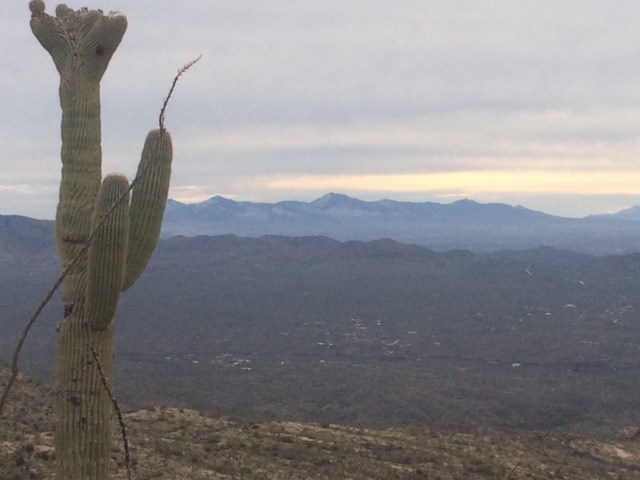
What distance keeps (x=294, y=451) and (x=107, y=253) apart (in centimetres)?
1092

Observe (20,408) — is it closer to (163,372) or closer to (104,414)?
(104,414)

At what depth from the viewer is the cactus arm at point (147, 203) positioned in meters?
6.32

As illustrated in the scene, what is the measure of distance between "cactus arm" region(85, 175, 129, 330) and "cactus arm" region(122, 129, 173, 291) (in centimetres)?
37

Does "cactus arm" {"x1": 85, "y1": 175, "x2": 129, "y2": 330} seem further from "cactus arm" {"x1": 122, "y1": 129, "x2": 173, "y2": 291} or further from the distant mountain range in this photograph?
the distant mountain range

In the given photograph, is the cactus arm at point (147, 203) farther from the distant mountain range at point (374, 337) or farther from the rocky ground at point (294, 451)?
the distant mountain range at point (374, 337)

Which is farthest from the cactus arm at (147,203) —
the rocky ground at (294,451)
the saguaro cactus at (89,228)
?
the rocky ground at (294,451)

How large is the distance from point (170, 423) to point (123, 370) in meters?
35.2

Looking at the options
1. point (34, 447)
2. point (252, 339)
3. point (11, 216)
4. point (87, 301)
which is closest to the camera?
point (87, 301)

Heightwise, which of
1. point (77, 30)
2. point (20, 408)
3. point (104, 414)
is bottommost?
point (20, 408)

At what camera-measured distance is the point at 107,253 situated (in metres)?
5.61

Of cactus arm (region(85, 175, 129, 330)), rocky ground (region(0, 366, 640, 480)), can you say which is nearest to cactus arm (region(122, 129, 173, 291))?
cactus arm (region(85, 175, 129, 330))

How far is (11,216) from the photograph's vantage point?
154625mm

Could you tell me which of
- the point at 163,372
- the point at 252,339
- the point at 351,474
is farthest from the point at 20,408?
the point at 252,339

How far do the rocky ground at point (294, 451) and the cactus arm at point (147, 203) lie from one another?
6004mm
